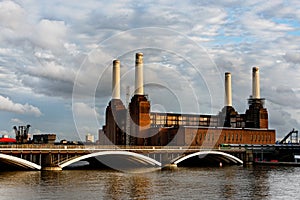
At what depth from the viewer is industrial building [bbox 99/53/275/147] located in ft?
343

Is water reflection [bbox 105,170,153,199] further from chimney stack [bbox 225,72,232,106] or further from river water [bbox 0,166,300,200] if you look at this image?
chimney stack [bbox 225,72,232,106]

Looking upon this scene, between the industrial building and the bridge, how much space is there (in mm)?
9433

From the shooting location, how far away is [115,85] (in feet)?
353

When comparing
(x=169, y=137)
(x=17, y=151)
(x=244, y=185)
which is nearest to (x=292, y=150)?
(x=169, y=137)

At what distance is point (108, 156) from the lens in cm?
8162

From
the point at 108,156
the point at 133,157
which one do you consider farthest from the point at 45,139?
the point at 133,157

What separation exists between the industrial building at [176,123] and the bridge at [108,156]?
9.43 m

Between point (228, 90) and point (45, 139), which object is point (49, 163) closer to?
point (45, 139)

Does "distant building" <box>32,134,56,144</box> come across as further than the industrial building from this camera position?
Yes

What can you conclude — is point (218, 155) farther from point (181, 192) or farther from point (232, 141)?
point (181, 192)

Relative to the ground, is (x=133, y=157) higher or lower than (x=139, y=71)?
lower

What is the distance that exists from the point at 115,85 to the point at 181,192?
62.9m

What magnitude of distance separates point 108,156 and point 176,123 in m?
39.7

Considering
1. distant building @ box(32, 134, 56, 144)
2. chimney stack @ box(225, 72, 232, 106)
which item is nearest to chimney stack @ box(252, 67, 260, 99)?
chimney stack @ box(225, 72, 232, 106)
